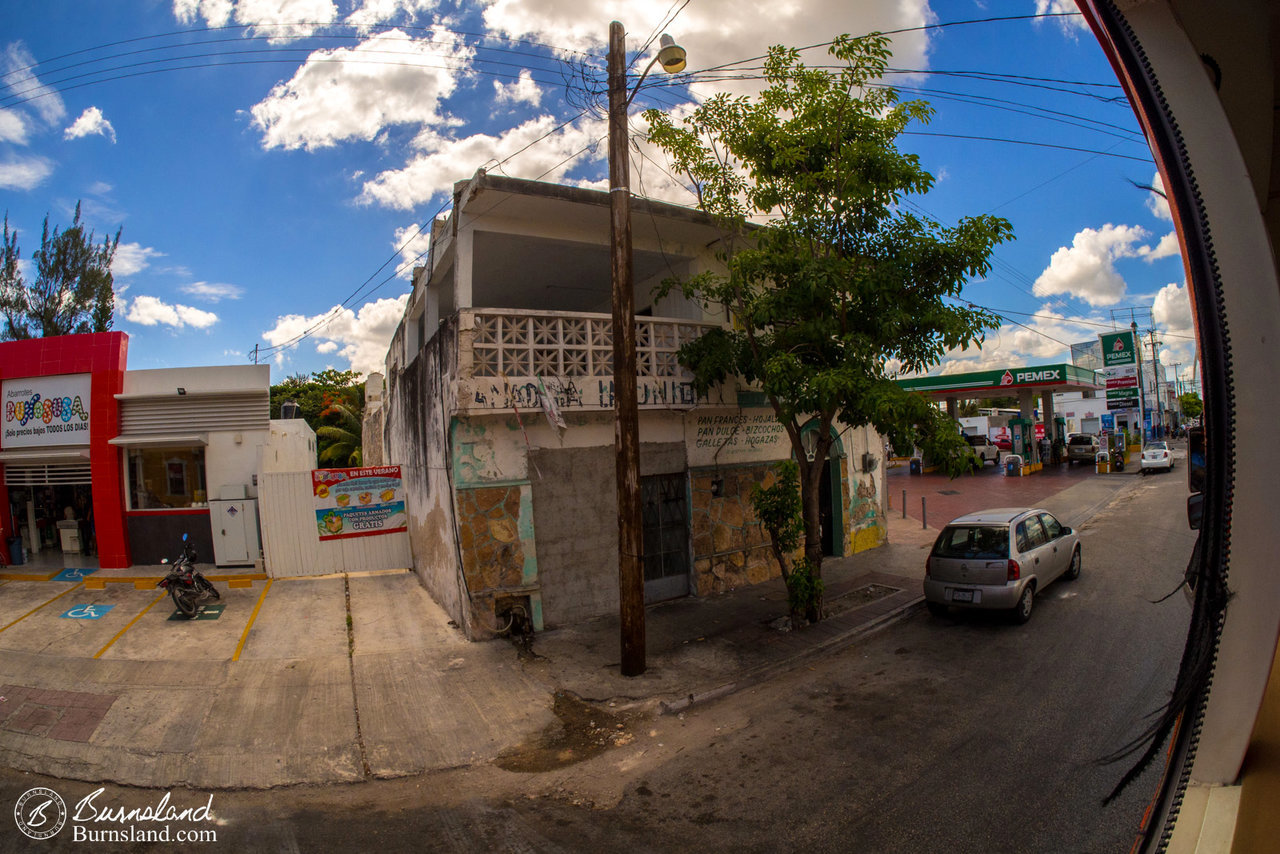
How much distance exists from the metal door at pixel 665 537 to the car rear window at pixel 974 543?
12.9ft

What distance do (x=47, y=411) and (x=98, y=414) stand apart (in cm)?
124

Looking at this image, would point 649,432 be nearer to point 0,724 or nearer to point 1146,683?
point 1146,683

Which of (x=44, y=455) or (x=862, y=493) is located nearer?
(x=44, y=455)

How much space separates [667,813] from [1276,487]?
179 inches

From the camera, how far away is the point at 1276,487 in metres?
1.54

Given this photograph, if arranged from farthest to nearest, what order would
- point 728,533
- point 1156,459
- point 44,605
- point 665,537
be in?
point 1156,459, point 728,533, point 665,537, point 44,605

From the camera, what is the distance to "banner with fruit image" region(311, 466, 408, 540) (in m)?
12.5

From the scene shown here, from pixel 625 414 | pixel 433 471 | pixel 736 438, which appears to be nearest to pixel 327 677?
pixel 433 471

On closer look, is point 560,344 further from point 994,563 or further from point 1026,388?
point 1026,388

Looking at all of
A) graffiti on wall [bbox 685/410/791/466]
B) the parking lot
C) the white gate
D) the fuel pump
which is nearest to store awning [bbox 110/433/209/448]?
the white gate

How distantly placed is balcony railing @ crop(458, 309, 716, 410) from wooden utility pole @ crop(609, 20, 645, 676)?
5.63 feet

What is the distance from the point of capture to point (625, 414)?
7.58m

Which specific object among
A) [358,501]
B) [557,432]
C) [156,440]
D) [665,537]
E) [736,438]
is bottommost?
[665,537]

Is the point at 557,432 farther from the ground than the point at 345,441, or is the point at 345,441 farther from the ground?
the point at 345,441
